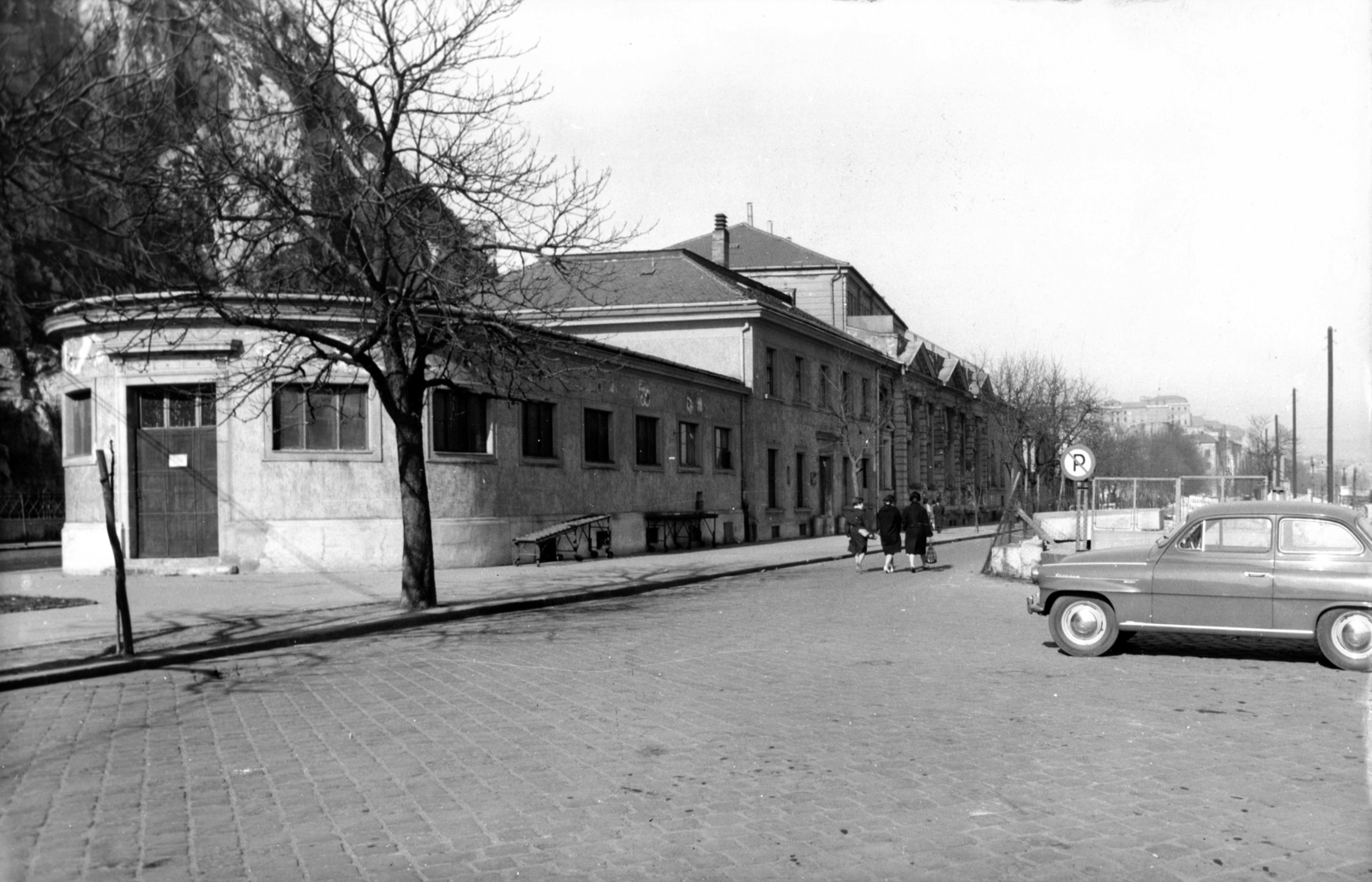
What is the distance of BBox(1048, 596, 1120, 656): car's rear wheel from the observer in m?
11.4

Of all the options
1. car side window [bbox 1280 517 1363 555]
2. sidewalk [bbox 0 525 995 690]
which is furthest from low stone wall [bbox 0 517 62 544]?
car side window [bbox 1280 517 1363 555]

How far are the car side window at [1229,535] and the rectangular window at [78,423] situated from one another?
2003cm

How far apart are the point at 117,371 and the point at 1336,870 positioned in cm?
2181

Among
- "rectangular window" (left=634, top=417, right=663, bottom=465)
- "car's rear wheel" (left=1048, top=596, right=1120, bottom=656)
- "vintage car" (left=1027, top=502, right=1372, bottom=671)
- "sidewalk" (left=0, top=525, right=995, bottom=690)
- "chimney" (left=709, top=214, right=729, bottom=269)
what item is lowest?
"sidewalk" (left=0, top=525, right=995, bottom=690)

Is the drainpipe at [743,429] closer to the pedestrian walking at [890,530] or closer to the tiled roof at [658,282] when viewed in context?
the tiled roof at [658,282]

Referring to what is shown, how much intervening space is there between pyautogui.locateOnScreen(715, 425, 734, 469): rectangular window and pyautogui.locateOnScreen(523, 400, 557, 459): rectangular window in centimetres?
1001

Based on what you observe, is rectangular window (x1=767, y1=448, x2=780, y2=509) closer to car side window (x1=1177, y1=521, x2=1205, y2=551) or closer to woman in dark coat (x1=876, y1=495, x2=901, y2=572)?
woman in dark coat (x1=876, y1=495, x2=901, y2=572)

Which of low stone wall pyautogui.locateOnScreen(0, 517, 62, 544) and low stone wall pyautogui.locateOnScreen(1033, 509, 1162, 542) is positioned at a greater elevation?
low stone wall pyautogui.locateOnScreen(1033, 509, 1162, 542)

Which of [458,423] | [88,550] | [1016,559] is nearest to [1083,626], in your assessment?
[1016,559]

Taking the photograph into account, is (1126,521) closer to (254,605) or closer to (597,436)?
(597,436)

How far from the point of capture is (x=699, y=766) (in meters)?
6.90

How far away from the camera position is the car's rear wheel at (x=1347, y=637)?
1037cm

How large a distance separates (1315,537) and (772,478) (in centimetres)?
3079

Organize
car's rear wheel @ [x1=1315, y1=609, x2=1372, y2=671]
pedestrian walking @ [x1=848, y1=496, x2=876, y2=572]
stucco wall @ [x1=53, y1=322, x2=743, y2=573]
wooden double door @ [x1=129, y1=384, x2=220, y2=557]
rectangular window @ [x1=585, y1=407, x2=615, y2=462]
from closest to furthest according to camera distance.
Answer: car's rear wheel @ [x1=1315, y1=609, x2=1372, y2=671]
stucco wall @ [x1=53, y1=322, x2=743, y2=573]
wooden double door @ [x1=129, y1=384, x2=220, y2=557]
pedestrian walking @ [x1=848, y1=496, x2=876, y2=572]
rectangular window @ [x1=585, y1=407, x2=615, y2=462]
